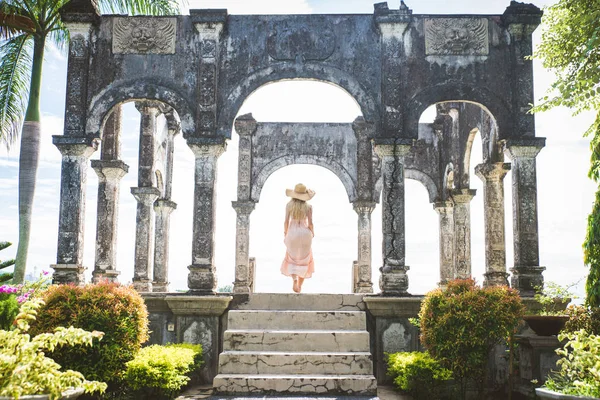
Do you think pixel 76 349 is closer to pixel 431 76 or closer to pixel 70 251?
pixel 70 251

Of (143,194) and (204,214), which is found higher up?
(143,194)

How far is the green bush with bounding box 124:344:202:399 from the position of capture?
7.98 metres

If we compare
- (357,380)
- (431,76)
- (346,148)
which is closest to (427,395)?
(357,380)

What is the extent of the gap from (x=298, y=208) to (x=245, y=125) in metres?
6.49

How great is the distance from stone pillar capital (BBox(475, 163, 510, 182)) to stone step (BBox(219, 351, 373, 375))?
5.54 m

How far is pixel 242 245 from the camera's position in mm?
17375

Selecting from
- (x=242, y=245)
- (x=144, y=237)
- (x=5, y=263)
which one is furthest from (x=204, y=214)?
(x=242, y=245)

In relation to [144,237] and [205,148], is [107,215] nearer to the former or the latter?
[144,237]

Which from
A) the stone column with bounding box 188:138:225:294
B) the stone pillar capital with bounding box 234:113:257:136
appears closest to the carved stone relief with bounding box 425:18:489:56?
the stone column with bounding box 188:138:225:294

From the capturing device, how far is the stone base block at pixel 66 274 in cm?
1065

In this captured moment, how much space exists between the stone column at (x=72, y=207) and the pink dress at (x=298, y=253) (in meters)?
3.47

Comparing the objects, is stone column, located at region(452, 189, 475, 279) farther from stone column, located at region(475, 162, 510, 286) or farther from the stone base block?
the stone base block

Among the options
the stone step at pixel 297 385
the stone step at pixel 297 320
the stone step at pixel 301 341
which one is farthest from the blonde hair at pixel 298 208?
the stone step at pixel 297 385

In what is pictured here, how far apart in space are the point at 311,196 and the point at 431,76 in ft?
9.62
